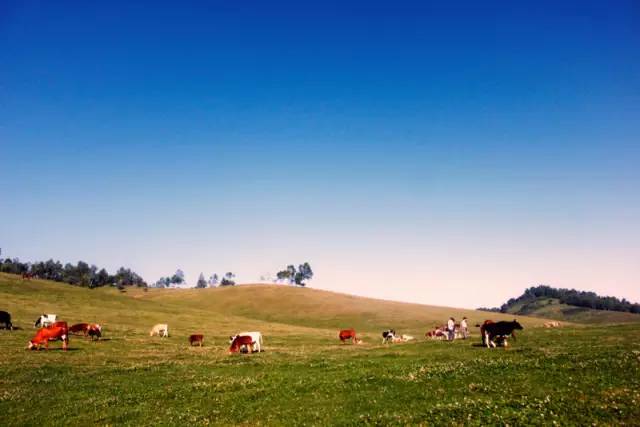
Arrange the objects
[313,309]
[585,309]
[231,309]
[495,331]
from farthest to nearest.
Answer: [585,309]
[231,309]
[313,309]
[495,331]

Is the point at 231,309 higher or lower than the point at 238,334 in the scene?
lower

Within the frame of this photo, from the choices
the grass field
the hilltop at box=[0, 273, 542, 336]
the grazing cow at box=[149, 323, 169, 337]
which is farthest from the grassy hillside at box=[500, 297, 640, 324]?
the grass field

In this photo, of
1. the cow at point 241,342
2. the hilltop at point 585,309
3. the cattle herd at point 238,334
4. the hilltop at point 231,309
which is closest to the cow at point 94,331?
the cattle herd at point 238,334

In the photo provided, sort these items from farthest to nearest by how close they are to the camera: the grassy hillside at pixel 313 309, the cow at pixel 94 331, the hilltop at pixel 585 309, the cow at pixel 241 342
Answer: the hilltop at pixel 585 309
the grassy hillside at pixel 313 309
the cow at pixel 94 331
the cow at pixel 241 342

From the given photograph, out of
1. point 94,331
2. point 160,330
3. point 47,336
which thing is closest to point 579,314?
point 160,330

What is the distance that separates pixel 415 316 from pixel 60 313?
76.2m

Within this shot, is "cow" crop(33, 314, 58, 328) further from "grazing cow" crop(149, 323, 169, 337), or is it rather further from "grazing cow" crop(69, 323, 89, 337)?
"grazing cow" crop(149, 323, 169, 337)

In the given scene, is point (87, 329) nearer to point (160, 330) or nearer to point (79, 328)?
point (79, 328)

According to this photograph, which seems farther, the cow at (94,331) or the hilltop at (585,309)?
the hilltop at (585,309)

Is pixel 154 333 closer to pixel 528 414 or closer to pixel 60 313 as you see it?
pixel 60 313

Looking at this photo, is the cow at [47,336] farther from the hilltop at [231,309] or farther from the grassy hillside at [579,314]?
the grassy hillside at [579,314]

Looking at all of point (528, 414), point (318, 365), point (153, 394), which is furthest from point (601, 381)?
point (153, 394)

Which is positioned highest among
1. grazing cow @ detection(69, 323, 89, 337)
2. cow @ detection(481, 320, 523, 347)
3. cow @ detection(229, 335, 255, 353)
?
cow @ detection(481, 320, 523, 347)

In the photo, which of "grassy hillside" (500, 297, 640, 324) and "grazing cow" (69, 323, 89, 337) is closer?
"grazing cow" (69, 323, 89, 337)
